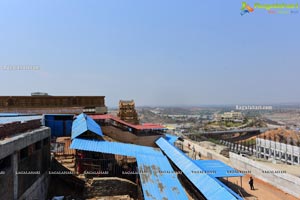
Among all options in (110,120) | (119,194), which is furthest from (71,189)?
(110,120)

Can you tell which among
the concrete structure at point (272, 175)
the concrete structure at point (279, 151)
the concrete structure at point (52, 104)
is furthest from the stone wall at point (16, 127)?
the concrete structure at point (279, 151)

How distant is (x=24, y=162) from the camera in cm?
970

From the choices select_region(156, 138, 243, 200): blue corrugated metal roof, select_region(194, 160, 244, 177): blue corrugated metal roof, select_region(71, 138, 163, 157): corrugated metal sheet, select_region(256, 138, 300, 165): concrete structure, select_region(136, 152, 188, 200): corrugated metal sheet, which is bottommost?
select_region(256, 138, 300, 165): concrete structure

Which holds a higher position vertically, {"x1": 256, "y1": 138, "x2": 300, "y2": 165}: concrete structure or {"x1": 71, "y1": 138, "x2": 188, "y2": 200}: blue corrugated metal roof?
{"x1": 71, "y1": 138, "x2": 188, "y2": 200}: blue corrugated metal roof

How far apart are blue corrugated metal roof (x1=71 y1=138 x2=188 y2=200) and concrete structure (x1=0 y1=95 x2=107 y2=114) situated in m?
14.4

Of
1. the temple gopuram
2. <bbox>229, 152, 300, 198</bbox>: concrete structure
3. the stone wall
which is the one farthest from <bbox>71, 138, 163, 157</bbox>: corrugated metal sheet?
the temple gopuram

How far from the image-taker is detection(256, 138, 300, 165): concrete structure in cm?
2673

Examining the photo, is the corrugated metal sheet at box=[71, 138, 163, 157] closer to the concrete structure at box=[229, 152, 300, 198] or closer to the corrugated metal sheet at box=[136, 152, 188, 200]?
the corrugated metal sheet at box=[136, 152, 188, 200]

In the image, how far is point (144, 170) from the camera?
11930mm

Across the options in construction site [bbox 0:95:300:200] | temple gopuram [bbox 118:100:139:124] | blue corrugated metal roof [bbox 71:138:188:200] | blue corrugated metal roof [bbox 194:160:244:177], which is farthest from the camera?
temple gopuram [bbox 118:100:139:124]

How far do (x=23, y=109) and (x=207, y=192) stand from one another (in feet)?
76.1

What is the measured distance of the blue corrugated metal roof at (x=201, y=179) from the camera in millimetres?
10534

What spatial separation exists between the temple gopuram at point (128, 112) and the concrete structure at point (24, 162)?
66.2 ft

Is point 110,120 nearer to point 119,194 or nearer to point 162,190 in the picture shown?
point 119,194
